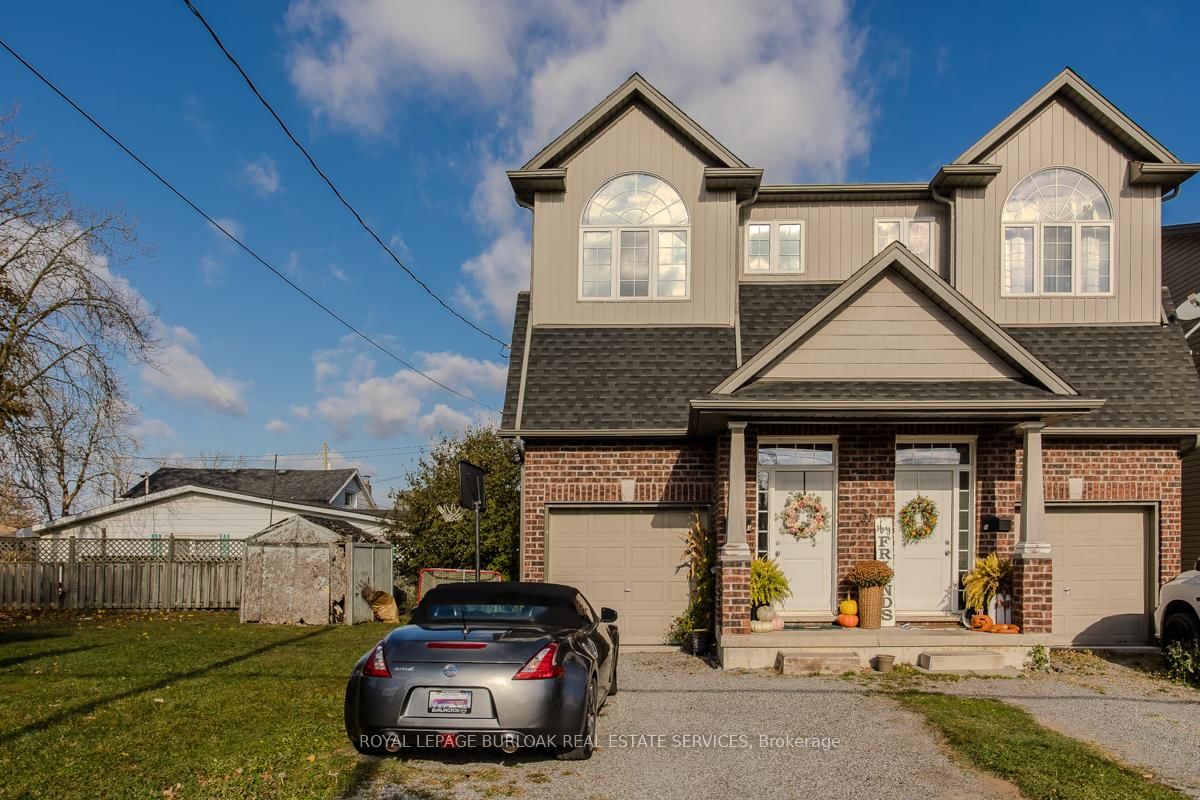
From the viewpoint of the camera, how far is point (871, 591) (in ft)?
39.4

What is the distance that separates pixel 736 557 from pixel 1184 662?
5.07m

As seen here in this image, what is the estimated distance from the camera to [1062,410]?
11.5m

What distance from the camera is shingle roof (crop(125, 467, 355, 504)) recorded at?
35844 mm

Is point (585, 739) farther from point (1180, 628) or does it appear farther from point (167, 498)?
point (167, 498)

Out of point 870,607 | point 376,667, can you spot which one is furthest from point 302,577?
point 376,667

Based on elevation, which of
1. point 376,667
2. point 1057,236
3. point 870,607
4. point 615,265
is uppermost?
point 1057,236

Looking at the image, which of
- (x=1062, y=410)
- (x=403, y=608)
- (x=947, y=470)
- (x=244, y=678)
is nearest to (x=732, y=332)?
(x=947, y=470)

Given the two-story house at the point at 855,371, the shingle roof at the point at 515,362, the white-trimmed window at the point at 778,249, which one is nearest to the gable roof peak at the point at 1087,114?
the two-story house at the point at 855,371

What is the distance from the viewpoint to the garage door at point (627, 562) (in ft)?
45.3

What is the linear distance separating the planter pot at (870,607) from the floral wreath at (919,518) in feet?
4.07

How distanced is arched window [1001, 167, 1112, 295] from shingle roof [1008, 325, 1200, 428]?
742 millimetres

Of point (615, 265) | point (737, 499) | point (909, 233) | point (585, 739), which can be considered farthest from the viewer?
point (909, 233)

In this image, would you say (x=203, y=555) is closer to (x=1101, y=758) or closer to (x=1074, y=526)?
(x=1074, y=526)

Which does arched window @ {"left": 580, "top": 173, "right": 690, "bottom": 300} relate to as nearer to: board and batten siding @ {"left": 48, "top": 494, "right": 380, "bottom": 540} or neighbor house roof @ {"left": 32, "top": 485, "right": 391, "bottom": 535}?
neighbor house roof @ {"left": 32, "top": 485, "right": 391, "bottom": 535}
